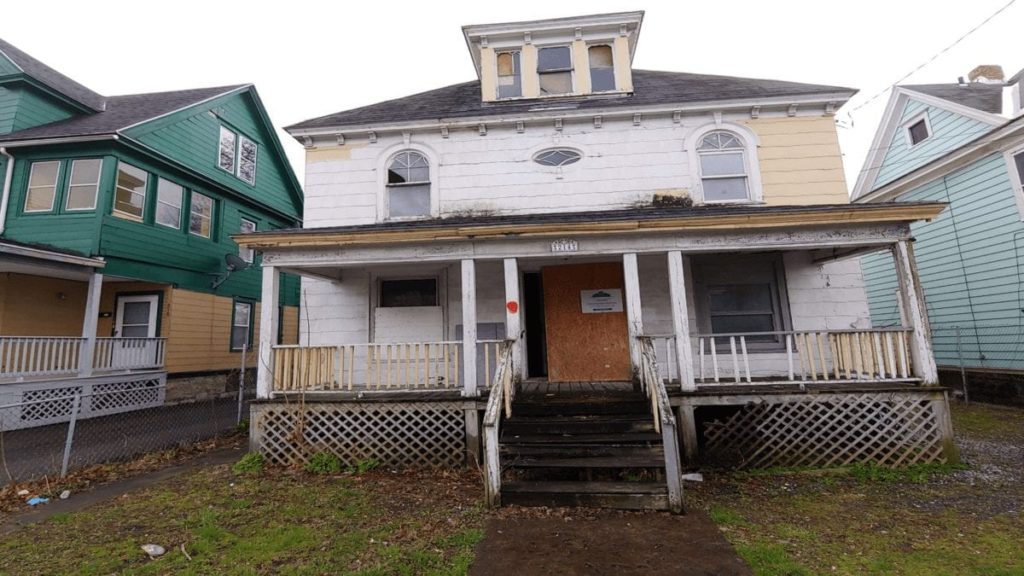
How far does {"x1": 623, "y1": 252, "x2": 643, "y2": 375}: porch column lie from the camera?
6539 mm

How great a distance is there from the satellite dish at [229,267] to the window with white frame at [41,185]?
3.92m

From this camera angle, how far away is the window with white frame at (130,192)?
11195 millimetres

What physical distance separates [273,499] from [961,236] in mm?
15693

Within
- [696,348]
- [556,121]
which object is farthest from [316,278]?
[696,348]

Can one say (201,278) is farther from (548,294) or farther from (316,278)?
(548,294)

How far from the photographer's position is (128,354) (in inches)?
437

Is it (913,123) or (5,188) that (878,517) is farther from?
(5,188)

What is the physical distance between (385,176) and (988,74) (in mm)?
17837

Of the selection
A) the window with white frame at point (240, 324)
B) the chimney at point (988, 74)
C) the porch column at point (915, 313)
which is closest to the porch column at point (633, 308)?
the porch column at point (915, 313)

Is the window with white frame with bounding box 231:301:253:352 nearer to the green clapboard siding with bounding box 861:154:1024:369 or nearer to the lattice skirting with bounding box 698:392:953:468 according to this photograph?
the lattice skirting with bounding box 698:392:953:468

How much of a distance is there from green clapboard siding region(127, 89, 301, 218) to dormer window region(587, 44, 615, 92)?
11.3m

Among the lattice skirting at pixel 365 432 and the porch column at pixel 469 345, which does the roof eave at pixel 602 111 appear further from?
the lattice skirting at pixel 365 432

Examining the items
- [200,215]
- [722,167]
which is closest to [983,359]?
[722,167]

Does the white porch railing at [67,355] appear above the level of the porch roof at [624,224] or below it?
below
